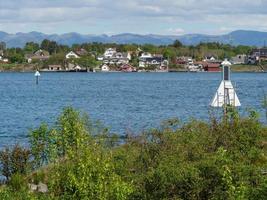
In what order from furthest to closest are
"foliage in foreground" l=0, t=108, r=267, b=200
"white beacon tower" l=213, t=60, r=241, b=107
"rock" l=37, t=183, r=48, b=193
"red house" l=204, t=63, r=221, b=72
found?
"red house" l=204, t=63, r=221, b=72
"white beacon tower" l=213, t=60, r=241, b=107
"rock" l=37, t=183, r=48, b=193
"foliage in foreground" l=0, t=108, r=267, b=200

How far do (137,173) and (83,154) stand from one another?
2.80 metres

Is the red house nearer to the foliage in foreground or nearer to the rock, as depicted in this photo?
the foliage in foreground

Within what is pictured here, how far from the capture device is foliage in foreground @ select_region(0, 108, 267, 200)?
41.4 feet

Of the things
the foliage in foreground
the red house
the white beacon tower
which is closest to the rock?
the foliage in foreground

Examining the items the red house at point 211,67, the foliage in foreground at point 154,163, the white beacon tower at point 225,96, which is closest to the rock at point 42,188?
the foliage in foreground at point 154,163

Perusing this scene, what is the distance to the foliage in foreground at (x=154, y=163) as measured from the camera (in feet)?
41.4

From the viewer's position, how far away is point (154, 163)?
15617mm

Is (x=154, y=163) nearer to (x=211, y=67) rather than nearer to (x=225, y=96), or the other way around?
(x=225, y=96)

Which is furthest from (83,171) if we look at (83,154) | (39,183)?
(39,183)

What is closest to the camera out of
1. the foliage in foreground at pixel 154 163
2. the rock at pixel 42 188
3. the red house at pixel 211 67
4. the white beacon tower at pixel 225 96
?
the foliage in foreground at pixel 154 163

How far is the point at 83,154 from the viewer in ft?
42.5

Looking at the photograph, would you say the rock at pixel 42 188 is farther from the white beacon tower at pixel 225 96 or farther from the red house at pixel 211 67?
the red house at pixel 211 67

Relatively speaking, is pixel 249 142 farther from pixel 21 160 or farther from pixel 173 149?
pixel 21 160

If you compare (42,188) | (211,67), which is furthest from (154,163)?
(211,67)
